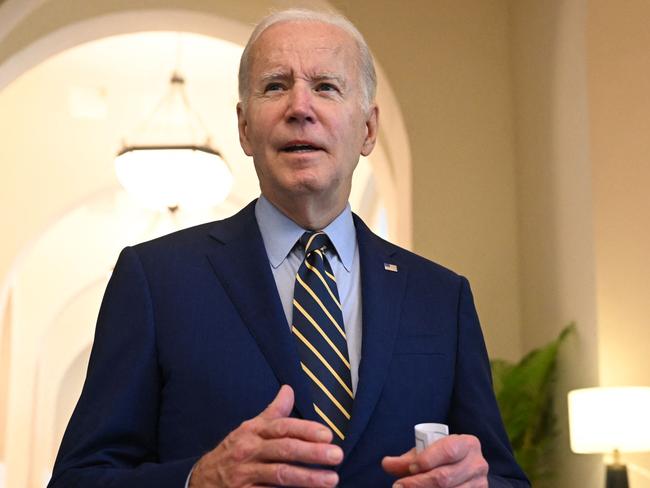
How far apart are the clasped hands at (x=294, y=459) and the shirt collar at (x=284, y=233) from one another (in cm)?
55

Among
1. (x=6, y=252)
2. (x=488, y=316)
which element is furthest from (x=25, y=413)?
(x=488, y=316)

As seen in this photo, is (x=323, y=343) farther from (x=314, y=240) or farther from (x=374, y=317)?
(x=314, y=240)

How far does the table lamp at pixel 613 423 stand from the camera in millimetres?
4949

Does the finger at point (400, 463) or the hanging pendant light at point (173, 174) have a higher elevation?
the hanging pendant light at point (173, 174)

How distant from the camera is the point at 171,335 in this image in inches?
90.9

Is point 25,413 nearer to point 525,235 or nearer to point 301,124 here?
point 525,235

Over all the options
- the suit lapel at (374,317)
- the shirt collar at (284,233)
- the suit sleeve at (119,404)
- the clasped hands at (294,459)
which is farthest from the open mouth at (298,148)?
the clasped hands at (294,459)

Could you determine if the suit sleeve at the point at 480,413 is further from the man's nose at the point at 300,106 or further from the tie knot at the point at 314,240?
the man's nose at the point at 300,106

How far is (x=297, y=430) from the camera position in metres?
1.89

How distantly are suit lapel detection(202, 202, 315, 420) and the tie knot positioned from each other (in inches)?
3.5

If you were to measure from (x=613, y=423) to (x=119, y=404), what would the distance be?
3.17 m

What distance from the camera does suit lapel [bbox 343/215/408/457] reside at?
7.37 feet

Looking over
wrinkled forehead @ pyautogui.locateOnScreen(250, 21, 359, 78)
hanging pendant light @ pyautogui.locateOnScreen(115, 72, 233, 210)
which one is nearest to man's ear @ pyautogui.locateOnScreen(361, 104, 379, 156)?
wrinkled forehead @ pyautogui.locateOnScreen(250, 21, 359, 78)

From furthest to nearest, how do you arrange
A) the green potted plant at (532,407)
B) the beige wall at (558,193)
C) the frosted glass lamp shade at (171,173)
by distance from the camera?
the frosted glass lamp shade at (171,173) → the green potted plant at (532,407) → the beige wall at (558,193)
